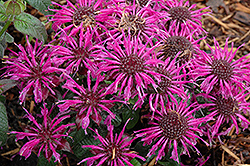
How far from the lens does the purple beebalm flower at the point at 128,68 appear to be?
866 mm

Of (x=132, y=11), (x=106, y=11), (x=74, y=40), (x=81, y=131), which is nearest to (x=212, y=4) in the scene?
(x=132, y=11)

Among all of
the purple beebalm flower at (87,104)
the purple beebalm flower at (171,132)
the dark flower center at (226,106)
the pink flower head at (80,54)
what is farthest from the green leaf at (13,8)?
the dark flower center at (226,106)

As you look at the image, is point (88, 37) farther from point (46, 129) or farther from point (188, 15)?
point (188, 15)

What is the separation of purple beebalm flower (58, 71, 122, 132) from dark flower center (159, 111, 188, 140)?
231 mm

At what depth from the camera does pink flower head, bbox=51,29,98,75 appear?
927 mm

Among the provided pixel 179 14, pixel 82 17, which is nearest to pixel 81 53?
pixel 82 17

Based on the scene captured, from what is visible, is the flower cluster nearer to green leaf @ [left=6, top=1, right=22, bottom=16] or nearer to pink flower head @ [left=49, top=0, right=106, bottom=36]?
pink flower head @ [left=49, top=0, right=106, bottom=36]

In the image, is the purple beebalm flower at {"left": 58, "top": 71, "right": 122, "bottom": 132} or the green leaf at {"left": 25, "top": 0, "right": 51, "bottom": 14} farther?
the green leaf at {"left": 25, "top": 0, "right": 51, "bottom": 14}

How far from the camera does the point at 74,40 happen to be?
959 mm

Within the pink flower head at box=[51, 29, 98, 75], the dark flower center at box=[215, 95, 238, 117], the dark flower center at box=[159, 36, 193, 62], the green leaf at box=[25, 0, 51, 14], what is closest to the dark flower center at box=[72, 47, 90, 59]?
the pink flower head at box=[51, 29, 98, 75]

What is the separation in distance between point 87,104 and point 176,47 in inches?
17.4

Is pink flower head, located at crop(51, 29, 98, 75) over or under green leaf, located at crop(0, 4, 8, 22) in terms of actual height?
under

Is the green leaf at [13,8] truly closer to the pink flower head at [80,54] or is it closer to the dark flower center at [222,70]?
the pink flower head at [80,54]

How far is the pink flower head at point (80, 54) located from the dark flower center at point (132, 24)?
0.45 feet
